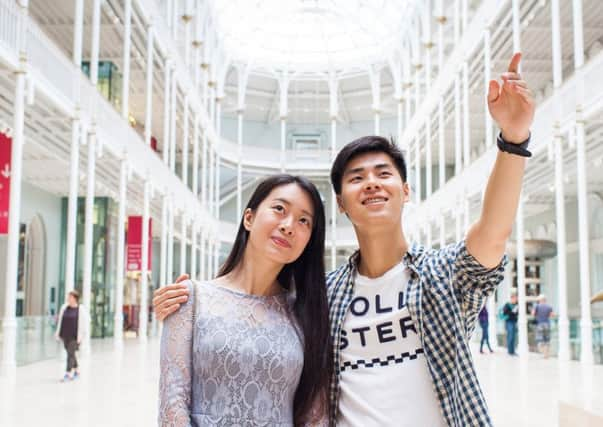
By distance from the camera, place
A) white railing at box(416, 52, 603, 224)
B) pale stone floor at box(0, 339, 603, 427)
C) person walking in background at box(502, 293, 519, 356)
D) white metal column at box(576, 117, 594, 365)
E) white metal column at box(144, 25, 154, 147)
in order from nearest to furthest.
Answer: pale stone floor at box(0, 339, 603, 427), white railing at box(416, 52, 603, 224), white metal column at box(576, 117, 594, 365), person walking in background at box(502, 293, 519, 356), white metal column at box(144, 25, 154, 147)

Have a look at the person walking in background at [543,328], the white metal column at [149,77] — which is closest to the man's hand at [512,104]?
the person walking in background at [543,328]

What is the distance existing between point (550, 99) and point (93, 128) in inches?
469

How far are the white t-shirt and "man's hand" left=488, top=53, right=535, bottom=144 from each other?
2.25ft

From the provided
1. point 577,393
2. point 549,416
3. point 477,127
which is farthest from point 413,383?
point 477,127

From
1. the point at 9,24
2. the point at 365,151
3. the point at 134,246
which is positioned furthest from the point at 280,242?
the point at 134,246

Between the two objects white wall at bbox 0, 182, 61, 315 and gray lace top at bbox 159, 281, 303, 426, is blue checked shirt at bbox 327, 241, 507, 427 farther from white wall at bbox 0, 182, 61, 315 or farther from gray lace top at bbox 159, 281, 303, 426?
white wall at bbox 0, 182, 61, 315

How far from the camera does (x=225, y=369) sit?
8.38 ft

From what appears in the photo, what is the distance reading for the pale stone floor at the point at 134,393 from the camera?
8.51 m

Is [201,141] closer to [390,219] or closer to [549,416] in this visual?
[549,416]

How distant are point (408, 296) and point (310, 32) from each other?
158 feet

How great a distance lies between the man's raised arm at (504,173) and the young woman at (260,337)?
71 centimetres

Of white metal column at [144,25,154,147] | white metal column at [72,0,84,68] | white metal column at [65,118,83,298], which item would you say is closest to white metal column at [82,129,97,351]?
white metal column at [65,118,83,298]

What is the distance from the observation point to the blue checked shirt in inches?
94.0

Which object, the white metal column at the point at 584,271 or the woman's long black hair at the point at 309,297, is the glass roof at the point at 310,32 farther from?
the woman's long black hair at the point at 309,297
